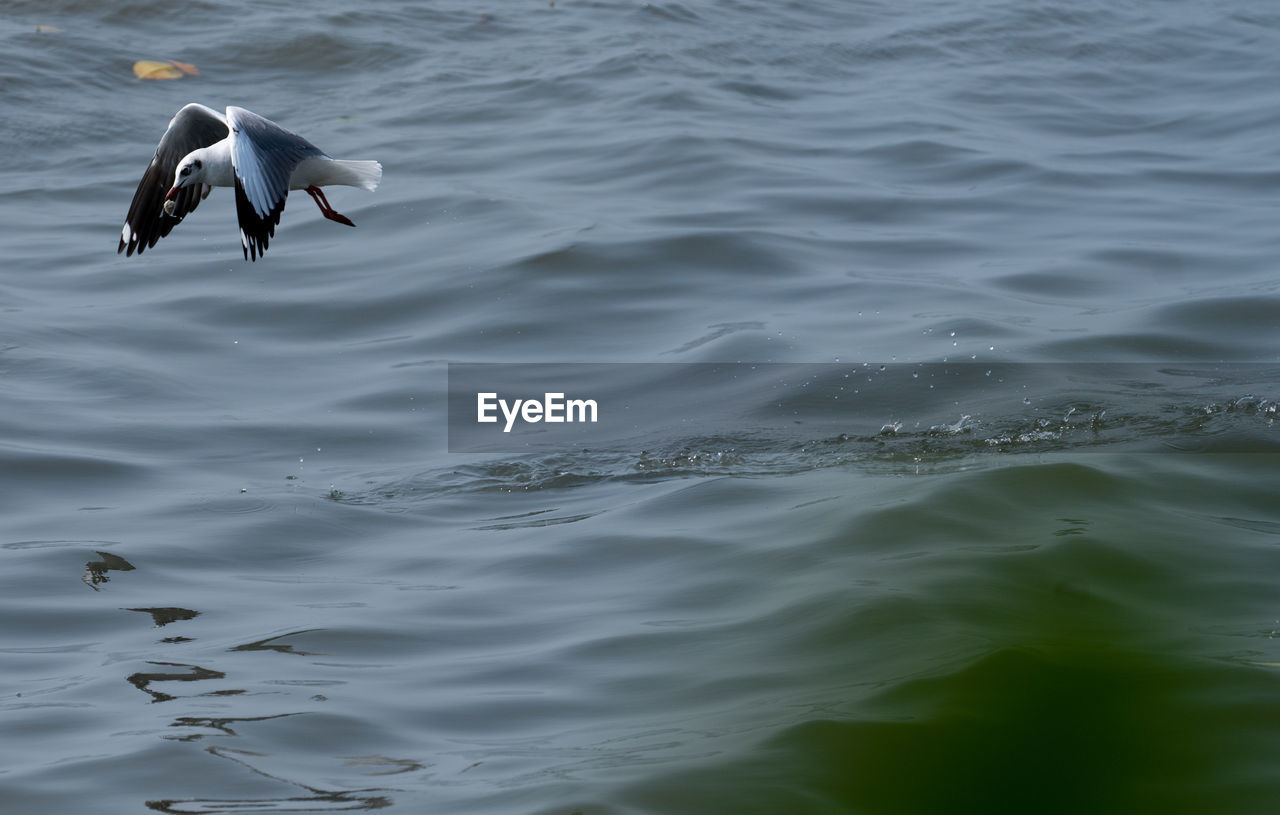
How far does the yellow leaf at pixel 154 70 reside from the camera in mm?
16125

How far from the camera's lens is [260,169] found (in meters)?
6.01

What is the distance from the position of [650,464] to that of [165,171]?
2.34 metres

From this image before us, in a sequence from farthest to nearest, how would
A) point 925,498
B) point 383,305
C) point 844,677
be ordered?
point 383,305 < point 925,498 < point 844,677

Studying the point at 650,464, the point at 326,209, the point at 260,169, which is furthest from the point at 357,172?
the point at 650,464

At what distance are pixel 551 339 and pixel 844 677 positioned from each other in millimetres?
5011

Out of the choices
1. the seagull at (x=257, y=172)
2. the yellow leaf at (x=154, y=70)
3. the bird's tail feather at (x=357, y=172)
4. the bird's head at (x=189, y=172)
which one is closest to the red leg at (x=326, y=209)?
the seagull at (x=257, y=172)

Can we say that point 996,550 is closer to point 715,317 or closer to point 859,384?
point 859,384

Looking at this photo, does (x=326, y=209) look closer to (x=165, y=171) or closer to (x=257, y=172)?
(x=257, y=172)

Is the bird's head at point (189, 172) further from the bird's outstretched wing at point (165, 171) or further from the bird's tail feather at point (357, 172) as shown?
the bird's outstretched wing at point (165, 171)

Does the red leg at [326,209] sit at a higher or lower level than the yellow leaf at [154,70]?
lower

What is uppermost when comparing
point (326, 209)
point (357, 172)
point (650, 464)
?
point (357, 172)

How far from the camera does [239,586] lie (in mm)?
6297

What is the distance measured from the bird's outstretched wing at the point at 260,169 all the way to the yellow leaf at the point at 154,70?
10.5 m

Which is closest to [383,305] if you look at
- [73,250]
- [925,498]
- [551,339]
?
[551,339]
